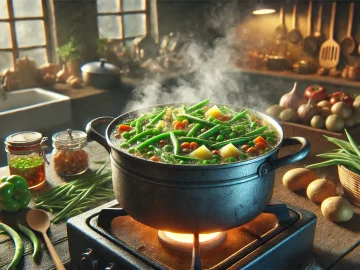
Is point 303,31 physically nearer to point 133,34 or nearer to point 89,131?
point 133,34

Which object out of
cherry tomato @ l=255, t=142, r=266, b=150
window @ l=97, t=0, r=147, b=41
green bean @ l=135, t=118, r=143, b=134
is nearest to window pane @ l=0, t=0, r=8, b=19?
window @ l=97, t=0, r=147, b=41

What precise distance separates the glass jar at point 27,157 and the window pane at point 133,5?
3713 millimetres

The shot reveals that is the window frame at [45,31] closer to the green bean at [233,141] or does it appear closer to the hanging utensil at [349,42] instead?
the hanging utensil at [349,42]

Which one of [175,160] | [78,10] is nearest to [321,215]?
[175,160]

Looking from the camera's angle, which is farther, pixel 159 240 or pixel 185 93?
pixel 185 93

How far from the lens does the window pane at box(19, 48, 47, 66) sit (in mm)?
4578

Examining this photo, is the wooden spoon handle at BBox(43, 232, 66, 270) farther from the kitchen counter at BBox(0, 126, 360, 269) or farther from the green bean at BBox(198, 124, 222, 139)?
the green bean at BBox(198, 124, 222, 139)

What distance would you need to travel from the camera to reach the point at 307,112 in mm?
2766

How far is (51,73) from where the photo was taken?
14.9 feet

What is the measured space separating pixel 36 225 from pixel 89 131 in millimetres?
480

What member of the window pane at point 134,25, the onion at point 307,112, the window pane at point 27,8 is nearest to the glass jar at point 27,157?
the onion at point 307,112

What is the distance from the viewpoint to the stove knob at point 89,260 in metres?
1.40

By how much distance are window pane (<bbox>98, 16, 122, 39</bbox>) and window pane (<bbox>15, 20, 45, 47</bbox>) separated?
0.80 meters

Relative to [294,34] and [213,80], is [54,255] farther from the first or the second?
[294,34]
